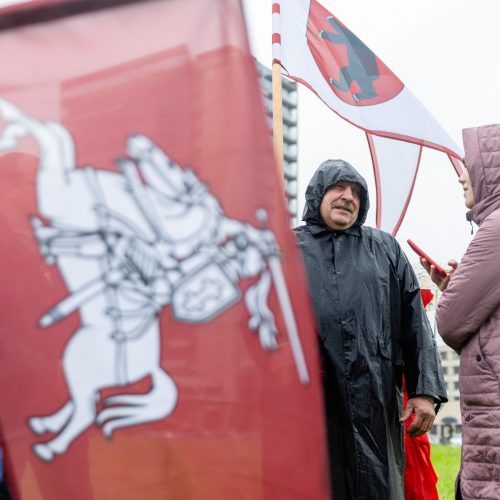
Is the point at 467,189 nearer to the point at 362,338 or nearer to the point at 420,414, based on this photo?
the point at 362,338

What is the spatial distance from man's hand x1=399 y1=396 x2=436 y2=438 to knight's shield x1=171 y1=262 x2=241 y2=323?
1576 millimetres

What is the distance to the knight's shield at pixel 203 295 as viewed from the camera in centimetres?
173

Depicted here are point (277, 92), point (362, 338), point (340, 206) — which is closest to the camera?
point (362, 338)

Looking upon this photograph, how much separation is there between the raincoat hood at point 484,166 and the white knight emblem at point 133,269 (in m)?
1.17

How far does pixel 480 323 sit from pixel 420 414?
0.66 m

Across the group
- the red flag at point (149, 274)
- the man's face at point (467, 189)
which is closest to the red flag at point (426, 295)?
the man's face at point (467, 189)

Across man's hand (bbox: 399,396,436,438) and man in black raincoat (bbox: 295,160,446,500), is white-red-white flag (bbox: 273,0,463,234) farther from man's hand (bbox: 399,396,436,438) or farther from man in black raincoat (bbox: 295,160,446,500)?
man's hand (bbox: 399,396,436,438)

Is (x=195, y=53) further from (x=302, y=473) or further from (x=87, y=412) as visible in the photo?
(x=302, y=473)

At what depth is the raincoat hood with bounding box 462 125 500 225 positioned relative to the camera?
262cm

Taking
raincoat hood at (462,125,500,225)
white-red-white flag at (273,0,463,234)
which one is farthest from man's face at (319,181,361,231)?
white-red-white flag at (273,0,463,234)

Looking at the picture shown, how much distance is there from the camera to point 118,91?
183cm

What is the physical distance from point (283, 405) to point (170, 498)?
314mm

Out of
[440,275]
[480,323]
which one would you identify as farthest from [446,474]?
[480,323]

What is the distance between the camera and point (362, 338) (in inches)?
117
